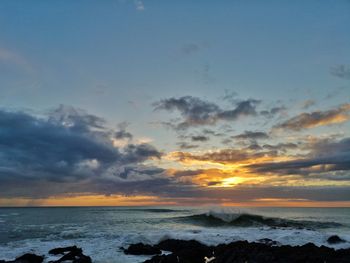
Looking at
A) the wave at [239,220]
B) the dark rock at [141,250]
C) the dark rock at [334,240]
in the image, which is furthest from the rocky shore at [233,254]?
the wave at [239,220]

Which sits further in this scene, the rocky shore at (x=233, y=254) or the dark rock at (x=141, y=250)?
the dark rock at (x=141, y=250)

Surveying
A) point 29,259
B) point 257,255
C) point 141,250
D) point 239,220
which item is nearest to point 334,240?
point 257,255

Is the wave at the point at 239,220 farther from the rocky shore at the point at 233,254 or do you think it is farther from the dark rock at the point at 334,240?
the rocky shore at the point at 233,254

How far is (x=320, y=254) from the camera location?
1909 centimetres

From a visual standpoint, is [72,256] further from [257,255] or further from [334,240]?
[334,240]

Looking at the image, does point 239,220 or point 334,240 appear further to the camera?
point 239,220

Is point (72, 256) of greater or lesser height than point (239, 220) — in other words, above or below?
above

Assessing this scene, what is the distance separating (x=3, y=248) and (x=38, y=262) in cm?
903

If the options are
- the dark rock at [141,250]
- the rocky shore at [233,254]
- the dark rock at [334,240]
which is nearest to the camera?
the rocky shore at [233,254]

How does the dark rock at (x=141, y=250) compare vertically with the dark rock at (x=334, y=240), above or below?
above

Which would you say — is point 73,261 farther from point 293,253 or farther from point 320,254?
point 320,254

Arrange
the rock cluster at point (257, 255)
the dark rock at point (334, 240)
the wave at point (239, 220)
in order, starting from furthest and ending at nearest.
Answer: the wave at point (239, 220) → the dark rock at point (334, 240) → the rock cluster at point (257, 255)

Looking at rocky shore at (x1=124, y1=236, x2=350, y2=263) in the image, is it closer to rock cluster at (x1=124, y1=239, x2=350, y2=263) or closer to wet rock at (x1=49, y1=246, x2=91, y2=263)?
rock cluster at (x1=124, y1=239, x2=350, y2=263)

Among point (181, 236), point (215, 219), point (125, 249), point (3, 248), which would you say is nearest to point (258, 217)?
point (215, 219)
